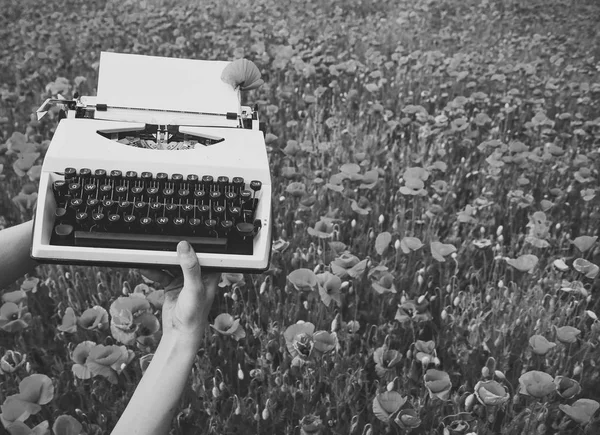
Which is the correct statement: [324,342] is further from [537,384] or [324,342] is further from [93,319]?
[93,319]

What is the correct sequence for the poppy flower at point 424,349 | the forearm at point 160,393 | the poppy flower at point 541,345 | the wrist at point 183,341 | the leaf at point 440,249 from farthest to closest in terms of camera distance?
the leaf at point 440,249 < the poppy flower at point 424,349 < the poppy flower at point 541,345 < the wrist at point 183,341 < the forearm at point 160,393

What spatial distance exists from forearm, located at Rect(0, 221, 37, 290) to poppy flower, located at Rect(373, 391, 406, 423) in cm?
120

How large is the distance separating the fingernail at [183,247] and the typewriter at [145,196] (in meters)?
0.07

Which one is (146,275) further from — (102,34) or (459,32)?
(459,32)

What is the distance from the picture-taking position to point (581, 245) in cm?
246

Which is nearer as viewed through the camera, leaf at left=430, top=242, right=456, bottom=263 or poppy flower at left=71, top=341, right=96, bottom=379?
poppy flower at left=71, top=341, right=96, bottom=379

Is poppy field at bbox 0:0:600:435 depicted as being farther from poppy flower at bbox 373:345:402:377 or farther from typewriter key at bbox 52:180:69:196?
typewriter key at bbox 52:180:69:196

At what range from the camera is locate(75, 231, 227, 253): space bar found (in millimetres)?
1579

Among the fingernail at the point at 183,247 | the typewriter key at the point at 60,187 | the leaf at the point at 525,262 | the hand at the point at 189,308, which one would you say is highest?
the typewriter key at the point at 60,187

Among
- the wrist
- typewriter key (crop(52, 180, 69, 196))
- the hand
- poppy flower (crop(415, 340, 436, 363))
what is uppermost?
typewriter key (crop(52, 180, 69, 196))

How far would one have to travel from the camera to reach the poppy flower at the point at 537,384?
164cm

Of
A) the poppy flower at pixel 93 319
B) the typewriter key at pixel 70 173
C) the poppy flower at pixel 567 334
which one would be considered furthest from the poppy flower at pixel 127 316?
the poppy flower at pixel 567 334

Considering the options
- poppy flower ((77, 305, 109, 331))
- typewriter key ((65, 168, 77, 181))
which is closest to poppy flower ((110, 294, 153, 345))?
poppy flower ((77, 305, 109, 331))

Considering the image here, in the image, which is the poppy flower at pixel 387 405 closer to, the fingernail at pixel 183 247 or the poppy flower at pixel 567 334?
the poppy flower at pixel 567 334
